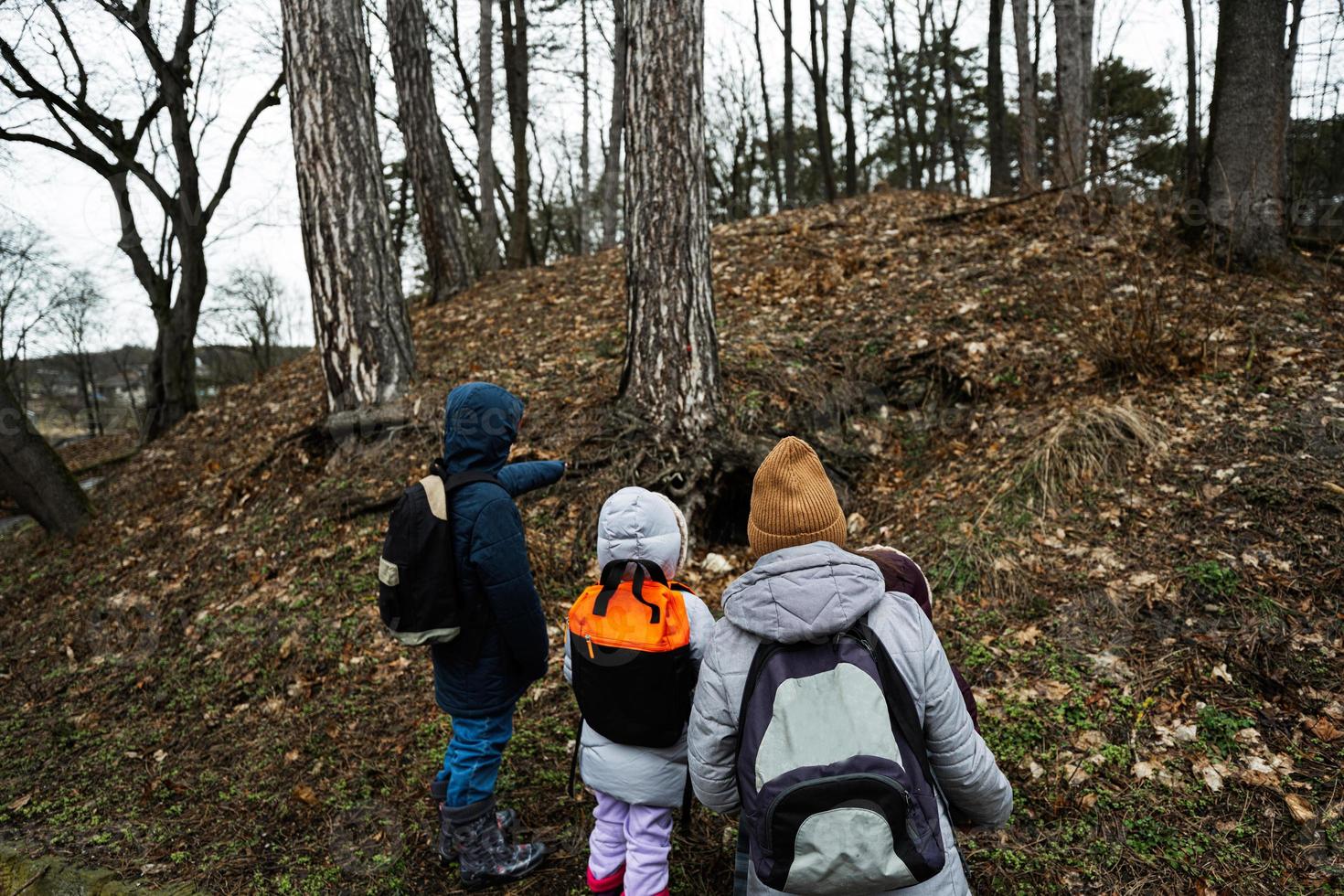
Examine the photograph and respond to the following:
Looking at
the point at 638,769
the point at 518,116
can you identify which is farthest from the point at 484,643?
the point at 518,116

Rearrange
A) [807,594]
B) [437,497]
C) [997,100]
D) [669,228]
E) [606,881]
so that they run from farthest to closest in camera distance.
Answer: [997,100], [669,228], [437,497], [606,881], [807,594]

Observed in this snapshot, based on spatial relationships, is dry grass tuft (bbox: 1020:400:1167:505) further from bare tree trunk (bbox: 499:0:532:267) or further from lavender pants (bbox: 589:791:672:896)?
bare tree trunk (bbox: 499:0:532:267)

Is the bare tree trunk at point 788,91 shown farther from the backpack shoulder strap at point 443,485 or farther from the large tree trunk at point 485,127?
the backpack shoulder strap at point 443,485

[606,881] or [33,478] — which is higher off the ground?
[33,478]

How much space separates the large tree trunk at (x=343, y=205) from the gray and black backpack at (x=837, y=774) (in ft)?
18.7

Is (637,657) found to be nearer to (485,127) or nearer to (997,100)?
(485,127)

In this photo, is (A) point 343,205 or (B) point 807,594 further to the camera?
(A) point 343,205

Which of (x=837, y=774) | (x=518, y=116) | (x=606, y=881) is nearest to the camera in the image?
(x=837, y=774)

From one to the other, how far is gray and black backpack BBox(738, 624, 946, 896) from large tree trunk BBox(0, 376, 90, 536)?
7.95m

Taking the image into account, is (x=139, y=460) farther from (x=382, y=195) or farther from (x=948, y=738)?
(x=948, y=738)

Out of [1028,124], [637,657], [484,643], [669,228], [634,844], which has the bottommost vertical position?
[634,844]

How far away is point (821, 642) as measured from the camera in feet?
5.61

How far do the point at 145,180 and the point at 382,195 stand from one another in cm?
634

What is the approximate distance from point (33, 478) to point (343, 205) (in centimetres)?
417
